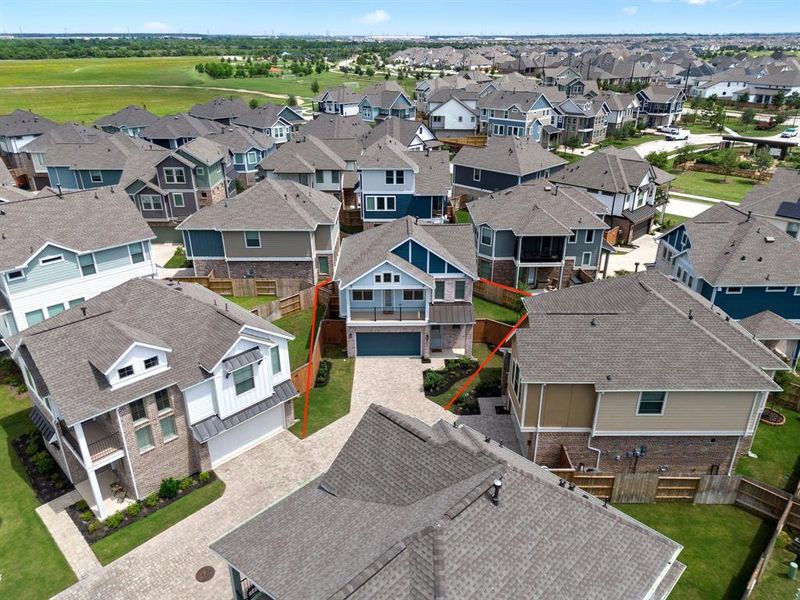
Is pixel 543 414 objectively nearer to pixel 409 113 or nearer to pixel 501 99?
pixel 501 99

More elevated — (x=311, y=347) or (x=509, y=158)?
(x=509, y=158)

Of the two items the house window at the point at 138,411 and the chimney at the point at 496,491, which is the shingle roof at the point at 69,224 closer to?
the house window at the point at 138,411

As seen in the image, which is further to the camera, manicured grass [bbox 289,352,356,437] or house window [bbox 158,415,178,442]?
manicured grass [bbox 289,352,356,437]

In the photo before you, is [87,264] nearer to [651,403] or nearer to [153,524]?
[153,524]

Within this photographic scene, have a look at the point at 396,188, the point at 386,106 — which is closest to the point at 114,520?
the point at 396,188

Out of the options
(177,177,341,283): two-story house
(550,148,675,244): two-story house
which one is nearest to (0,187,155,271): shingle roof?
(177,177,341,283): two-story house

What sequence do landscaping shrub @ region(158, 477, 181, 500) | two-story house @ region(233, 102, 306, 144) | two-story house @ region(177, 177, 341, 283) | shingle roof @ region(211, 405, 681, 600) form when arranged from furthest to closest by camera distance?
two-story house @ region(233, 102, 306, 144), two-story house @ region(177, 177, 341, 283), landscaping shrub @ region(158, 477, 181, 500), shingle roof @ region(211, 405, 681, 600)

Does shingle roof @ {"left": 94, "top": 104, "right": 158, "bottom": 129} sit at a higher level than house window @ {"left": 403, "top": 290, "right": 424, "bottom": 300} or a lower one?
higher

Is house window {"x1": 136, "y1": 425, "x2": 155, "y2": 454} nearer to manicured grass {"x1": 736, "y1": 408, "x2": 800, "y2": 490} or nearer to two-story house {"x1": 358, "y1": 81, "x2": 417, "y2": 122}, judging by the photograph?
manicured grass {"x1": 736, "y1": 408, "x2": 800, "y2": 490}
